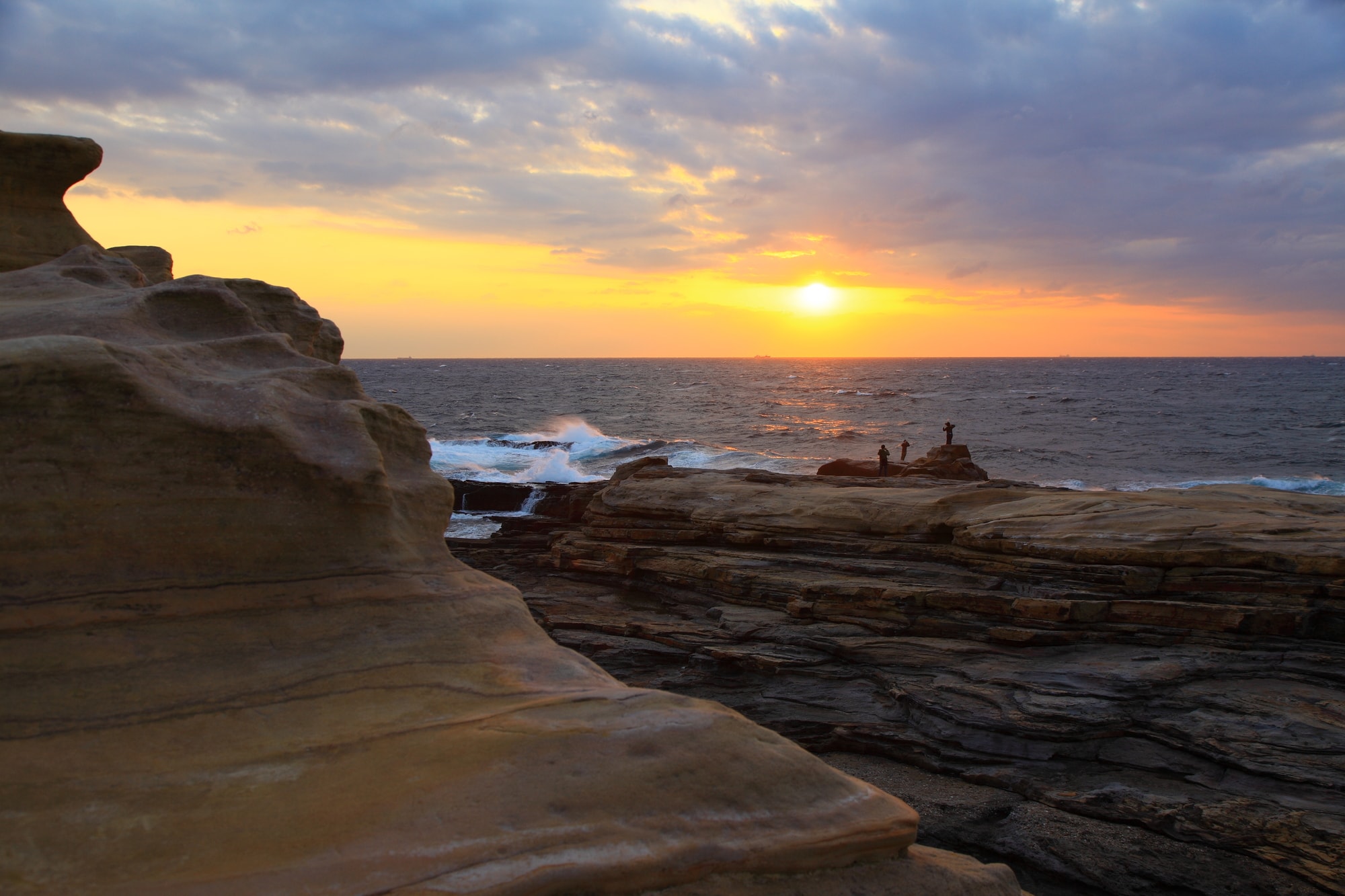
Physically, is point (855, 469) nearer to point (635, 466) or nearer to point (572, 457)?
point (635, 466)

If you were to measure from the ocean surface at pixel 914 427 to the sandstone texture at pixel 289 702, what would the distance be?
79.7ft

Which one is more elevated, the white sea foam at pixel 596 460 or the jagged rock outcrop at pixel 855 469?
the jagged rock outcrop at pixel 855 469

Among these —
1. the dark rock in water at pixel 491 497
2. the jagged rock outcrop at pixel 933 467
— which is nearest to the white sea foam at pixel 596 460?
the dark rock in water at pixel 491 497

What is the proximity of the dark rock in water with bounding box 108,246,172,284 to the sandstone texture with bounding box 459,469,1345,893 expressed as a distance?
19.3ft

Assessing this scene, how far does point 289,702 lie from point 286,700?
0.02 meters

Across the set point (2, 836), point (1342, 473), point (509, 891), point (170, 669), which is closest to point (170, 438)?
point (170, 669)

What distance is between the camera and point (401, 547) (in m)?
5.19

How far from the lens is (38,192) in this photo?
848 cm

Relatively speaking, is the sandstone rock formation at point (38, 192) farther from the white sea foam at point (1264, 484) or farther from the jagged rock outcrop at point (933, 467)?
the white sea foam at point (1264, 484)

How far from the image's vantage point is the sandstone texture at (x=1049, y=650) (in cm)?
612

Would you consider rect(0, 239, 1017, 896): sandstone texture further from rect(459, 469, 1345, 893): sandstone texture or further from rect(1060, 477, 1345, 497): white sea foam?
rect(1060, 477, 1345, 497): white sea foam

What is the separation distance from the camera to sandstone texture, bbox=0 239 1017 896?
3.28m

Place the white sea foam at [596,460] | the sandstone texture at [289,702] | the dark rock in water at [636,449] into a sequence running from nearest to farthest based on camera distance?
the sandstone texture at [289,702], the white sea foam at [596,460], the dark rock in water at [636,449]

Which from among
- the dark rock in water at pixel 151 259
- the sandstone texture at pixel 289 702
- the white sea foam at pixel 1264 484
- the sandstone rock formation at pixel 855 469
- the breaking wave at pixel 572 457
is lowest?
the breaking wave at pixel 572 457
